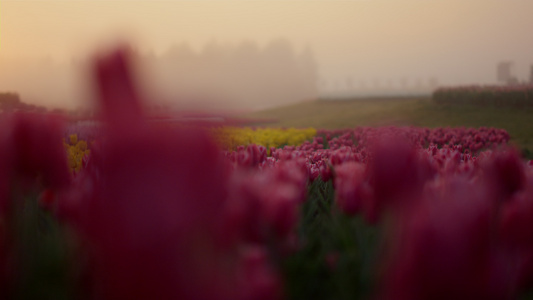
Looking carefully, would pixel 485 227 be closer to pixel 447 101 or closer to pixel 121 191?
pixel 121 191

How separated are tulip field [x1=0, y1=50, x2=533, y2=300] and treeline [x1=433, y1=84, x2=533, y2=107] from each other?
103 ft

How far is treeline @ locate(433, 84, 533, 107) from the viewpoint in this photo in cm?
2812

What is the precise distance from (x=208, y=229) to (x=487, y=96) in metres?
32.9

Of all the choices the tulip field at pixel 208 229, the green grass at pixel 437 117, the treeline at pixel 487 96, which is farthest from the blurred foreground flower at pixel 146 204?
the treeline at pixel 487 96

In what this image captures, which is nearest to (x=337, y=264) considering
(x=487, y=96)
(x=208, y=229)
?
(x=208, y=229)

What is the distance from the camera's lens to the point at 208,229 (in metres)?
0.52

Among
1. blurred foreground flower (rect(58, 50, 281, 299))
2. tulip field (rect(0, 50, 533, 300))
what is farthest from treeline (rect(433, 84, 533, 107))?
blurred foreground flower (rect(58, 50, 281, 299))

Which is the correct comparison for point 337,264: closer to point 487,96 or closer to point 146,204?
point 146,204

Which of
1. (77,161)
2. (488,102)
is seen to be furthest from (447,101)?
(77,161)

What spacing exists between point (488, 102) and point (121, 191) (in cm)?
3290

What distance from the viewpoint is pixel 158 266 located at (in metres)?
0.45

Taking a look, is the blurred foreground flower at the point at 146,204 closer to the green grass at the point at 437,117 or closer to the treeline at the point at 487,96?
the green grass at the point at 437,117

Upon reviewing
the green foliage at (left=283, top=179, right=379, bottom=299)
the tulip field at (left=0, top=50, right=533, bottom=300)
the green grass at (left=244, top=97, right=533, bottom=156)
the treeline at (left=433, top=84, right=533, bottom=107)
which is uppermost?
the treeline at (left=433, top=84, right=533, bottom=107)

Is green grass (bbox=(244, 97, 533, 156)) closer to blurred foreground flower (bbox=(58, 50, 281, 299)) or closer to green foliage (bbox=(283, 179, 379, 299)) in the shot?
green foliage (bbox=(283, 179, 379, 299))
